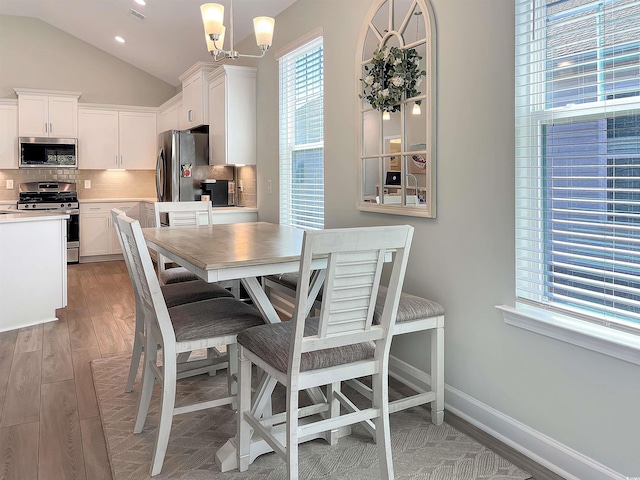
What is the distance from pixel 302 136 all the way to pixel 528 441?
284cm

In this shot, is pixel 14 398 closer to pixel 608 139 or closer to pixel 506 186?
pixel 506 186

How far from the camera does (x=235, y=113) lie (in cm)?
487

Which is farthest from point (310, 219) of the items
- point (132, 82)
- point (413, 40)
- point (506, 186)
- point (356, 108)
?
point (132, 82)

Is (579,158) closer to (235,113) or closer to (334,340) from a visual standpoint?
(334,340)

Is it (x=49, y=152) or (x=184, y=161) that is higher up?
(x=49, y=152)

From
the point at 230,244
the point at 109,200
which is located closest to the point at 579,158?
the point at 230,244

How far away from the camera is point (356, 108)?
10.7ft

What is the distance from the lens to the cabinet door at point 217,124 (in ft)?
16.1

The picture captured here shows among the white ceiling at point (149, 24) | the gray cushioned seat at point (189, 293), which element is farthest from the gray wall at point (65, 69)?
the gray cushioned seat at point (189, 293)

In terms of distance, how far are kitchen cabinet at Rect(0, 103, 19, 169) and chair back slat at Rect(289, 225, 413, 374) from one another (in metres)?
6.77

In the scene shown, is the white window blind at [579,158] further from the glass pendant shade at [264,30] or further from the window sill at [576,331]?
the glass pendant shade at [264,30]

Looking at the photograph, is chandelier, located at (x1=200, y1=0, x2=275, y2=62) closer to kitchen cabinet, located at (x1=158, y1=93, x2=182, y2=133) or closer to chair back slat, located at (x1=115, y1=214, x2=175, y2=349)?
chair back slat, located at (x1=115, y1=214, x2=175, y2=349)

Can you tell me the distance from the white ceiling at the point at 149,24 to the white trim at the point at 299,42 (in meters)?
0.24

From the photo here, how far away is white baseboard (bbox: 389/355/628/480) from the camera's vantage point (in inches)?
74.5
